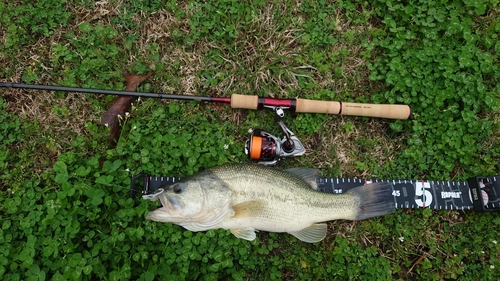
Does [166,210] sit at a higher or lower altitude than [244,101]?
lower

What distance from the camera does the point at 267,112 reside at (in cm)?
451

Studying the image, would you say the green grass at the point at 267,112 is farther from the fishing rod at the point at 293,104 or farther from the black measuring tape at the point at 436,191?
the fishing rod at the point at 293,104

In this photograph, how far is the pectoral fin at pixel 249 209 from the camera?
12.6ft

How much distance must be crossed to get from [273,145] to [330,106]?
791mm

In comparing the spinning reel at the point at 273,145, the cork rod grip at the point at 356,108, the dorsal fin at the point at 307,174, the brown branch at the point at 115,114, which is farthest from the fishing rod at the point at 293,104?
the dorsal fin at the point at 307,174

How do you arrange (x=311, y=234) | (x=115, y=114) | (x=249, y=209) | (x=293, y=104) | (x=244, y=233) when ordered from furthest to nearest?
(x=115, y=114), (x=293, y=104), (x=311, y=234), (x=244, y=233), (x=249, y=209)

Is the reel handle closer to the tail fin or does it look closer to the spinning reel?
the spinning reel

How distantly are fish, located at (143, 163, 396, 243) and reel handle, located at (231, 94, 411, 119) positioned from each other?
699 millimetres

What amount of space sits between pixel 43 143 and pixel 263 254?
2.77m

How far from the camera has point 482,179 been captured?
4.36 m

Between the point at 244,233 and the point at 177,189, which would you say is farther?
the point at 244,233

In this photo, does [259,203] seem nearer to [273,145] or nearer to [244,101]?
[273,145]

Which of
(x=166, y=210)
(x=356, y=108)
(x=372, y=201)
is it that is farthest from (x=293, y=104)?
(x=166, y=210)

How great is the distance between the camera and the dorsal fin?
423 centimetres
